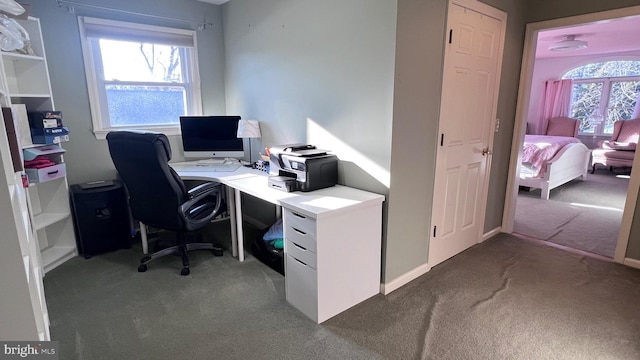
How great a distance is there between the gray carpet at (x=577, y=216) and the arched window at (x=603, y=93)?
2.27 meters

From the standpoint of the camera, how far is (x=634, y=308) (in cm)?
220

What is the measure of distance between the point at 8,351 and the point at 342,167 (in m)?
1.97

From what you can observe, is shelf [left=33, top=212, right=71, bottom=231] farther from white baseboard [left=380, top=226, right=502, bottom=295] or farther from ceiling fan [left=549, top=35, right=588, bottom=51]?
ceiling fan [left=549, top=35, right=588, bottom=51]

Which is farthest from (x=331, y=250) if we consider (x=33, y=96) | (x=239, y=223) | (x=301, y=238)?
(x=33, y=96)

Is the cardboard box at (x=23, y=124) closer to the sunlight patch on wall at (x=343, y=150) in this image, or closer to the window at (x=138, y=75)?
the window at (x=138, y=75)

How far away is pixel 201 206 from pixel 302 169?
3.33 ft

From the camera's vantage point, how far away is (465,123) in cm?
270

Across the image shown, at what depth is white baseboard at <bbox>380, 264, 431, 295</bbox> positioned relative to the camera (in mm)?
2354

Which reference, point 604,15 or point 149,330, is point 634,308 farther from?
point 149,330

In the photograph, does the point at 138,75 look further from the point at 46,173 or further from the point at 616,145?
the point at 616,145

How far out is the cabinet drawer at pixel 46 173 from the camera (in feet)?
8.04

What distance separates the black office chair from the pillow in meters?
7.52

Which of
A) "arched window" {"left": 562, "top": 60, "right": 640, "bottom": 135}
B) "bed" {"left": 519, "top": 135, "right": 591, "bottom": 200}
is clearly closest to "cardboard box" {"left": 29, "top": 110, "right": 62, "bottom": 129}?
"bed" {"left": 519, "top": 135, "right": 591, "bottom": 200}

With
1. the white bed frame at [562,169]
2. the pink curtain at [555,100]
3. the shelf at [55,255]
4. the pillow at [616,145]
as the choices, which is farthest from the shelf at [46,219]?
the pink curtain at [555,100]
